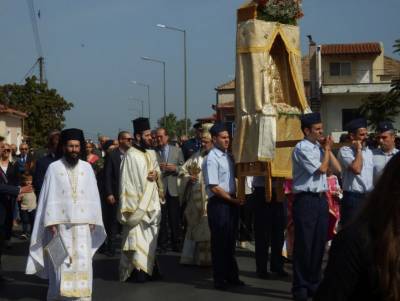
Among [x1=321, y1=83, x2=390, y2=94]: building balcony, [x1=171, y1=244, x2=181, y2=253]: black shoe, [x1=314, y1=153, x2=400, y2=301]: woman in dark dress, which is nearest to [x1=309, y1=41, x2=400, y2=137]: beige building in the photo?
[x1=321, y1=83, x2=390, y2=94]: building balcony

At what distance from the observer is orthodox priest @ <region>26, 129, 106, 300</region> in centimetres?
778

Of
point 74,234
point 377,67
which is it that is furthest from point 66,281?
point 377,67

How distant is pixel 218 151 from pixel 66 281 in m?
2.43

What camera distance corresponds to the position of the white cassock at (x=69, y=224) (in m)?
7.77

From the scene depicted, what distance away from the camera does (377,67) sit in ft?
182

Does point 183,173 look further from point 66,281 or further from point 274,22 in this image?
point 66,281

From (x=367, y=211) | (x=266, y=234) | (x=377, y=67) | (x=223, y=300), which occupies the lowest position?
(x=223, y=300)

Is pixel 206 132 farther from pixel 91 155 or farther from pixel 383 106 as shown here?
pixel 383 106

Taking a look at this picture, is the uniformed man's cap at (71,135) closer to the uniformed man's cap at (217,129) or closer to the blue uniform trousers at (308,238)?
the uniformed man's cap at (217,129)

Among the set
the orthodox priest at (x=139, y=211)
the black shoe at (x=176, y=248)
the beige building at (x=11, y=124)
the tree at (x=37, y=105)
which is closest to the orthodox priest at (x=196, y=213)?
the orthodox priest at (x=139, y=211)

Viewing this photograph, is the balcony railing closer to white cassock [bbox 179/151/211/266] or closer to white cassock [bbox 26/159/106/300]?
white cassock [bbox 179/151/211/266]

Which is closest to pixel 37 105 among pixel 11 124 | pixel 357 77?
pixel 11 124

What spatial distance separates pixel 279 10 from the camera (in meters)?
9.41

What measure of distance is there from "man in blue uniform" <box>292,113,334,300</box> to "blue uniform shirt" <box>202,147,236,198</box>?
1194 mm
